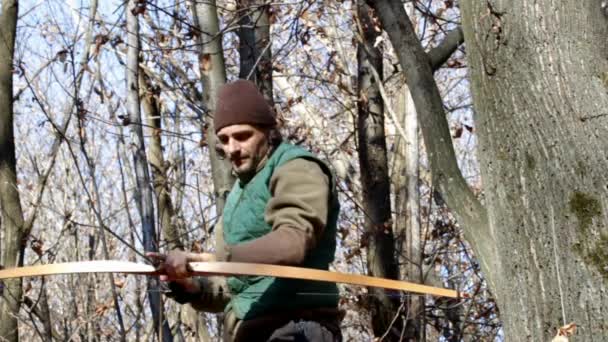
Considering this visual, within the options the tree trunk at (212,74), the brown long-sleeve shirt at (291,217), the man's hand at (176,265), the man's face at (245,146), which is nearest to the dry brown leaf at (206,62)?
the tree trunk at (212,74)

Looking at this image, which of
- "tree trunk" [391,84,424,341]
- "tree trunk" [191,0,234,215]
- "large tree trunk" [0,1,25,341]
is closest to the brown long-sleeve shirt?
"tree trunk" [191,0,234,215]

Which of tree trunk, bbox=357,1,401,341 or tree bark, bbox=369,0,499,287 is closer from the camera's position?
tree bark, bbox=369,0,499,287

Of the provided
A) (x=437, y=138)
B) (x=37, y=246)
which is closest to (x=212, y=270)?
(x=437, y=138)

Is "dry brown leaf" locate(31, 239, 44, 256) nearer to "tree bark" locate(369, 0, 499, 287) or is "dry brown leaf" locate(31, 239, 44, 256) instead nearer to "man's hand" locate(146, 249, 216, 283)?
"tree bark" locate(369, 0, 499, 287)

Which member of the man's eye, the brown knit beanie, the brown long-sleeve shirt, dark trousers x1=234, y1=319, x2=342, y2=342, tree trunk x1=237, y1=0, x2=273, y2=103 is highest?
tree trunk x1=237, y1=0, x2=273, y2=103

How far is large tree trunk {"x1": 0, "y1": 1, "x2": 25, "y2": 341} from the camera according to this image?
23.7 feet

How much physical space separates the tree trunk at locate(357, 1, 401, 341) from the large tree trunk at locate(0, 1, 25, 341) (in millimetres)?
2624

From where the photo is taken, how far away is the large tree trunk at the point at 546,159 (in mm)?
3480

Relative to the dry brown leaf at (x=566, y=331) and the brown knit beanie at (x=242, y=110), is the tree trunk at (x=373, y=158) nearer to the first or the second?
the brown knit beanie at (x=242, y=110)

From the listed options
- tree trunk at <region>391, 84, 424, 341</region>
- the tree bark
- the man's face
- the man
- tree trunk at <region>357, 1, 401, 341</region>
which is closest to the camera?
the man

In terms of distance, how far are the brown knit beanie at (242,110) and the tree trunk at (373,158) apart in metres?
4.47

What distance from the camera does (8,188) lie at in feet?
24.3

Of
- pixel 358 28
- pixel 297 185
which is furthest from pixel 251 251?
pixel 358 28

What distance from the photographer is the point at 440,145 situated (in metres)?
4.57
